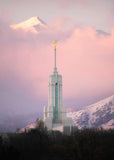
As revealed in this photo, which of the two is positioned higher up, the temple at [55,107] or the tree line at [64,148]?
the temple at [55,107]

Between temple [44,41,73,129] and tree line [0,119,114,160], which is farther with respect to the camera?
temple [44,41,73,129]

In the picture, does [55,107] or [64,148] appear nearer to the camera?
[64,148]

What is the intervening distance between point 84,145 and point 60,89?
53.4 m

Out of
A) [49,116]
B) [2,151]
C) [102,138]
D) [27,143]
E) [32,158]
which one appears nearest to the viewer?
[2,151]

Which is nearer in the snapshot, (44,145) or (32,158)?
(32,158)

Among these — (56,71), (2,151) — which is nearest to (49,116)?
(56,71)

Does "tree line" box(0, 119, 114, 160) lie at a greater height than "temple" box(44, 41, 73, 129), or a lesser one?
lesser

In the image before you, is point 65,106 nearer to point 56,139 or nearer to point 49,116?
point 49,116

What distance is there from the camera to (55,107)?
11206 cm

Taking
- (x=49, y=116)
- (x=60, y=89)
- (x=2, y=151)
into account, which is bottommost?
(x=2, y=151)

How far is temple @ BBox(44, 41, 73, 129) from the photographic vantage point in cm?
11031

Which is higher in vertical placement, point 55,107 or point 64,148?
point 55,107

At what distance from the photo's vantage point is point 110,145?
2484 inches

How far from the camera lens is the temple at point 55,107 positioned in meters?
110
